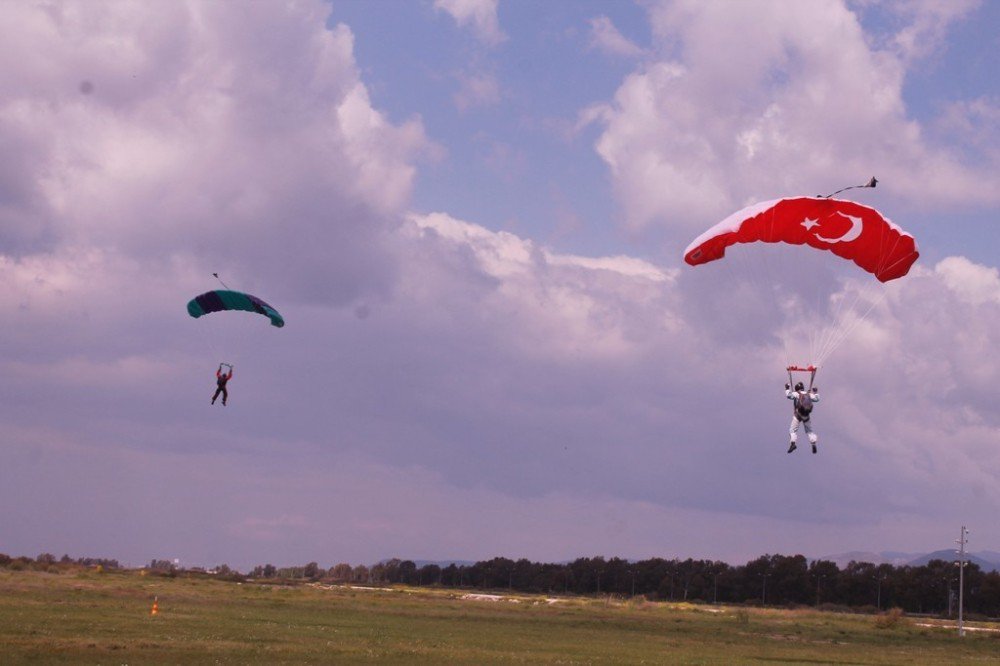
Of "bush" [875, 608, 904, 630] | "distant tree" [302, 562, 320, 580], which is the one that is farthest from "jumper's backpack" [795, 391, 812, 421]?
"distant tree" [302, 562, 320, 580]

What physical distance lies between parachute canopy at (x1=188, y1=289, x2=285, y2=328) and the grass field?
11.9 m

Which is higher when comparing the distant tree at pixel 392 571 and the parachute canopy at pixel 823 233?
the parachute canopy at pixel 823 233

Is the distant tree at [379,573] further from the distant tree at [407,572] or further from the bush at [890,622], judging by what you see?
the bush at [890,622]

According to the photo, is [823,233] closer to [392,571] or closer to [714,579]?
[714,579]

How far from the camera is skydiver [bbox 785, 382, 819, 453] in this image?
1102 inches

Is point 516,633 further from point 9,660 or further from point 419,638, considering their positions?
point 9,660

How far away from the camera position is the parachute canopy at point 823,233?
28.5 m

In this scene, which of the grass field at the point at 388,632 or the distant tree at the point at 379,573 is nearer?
the grass field at the point at 388,632

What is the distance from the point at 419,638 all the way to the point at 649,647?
974 cm

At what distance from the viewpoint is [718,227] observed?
2931cm

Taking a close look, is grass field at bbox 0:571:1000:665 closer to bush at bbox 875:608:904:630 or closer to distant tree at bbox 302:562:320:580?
bush at bbox 875:608:904:630

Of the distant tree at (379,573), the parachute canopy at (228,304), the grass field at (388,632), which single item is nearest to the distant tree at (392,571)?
the distant tree at (379,573)

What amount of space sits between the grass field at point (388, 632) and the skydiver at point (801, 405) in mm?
11873

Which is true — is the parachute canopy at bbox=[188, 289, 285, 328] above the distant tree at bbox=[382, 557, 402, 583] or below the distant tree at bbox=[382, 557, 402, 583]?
above
